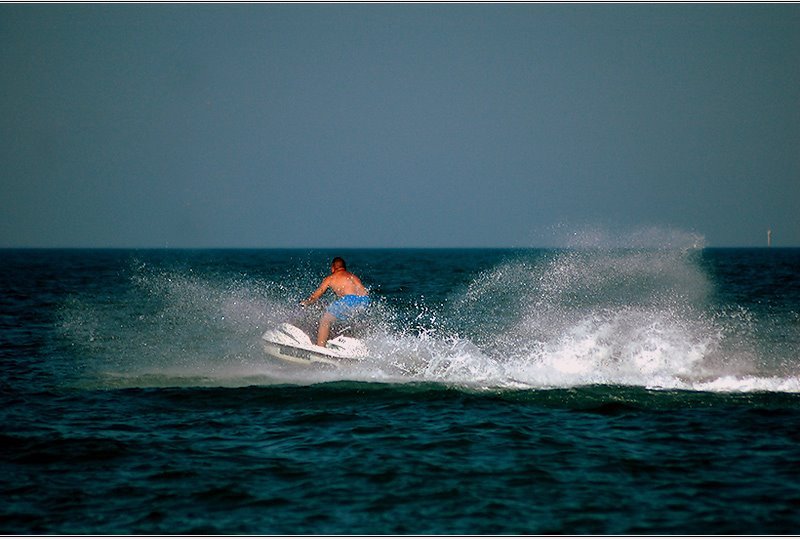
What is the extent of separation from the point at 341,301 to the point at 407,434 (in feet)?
14.6

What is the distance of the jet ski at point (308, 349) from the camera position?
15.0 metres

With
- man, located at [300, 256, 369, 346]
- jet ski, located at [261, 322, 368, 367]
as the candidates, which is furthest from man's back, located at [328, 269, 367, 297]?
jet ski, located at [261, 322, 368, 367]

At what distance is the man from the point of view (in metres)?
15.0

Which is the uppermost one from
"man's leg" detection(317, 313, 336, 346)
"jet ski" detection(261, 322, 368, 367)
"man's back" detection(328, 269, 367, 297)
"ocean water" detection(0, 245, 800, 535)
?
"man's back" detection(328, 269, 367, 297)

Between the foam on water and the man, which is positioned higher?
the man

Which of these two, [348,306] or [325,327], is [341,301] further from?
[325,327]

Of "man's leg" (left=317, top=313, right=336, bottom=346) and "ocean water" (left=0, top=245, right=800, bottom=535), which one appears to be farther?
"man's leg" (left=317, top=313, right=336, bottom=346)

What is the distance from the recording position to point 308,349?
15086 mm

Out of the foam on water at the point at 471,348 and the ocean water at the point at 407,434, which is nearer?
the ocean water at the point at 407,434

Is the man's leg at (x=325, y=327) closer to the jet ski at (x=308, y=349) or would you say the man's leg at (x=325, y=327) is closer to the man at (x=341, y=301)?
the man at (x=341, y=301)

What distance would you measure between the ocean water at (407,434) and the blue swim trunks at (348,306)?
595mm

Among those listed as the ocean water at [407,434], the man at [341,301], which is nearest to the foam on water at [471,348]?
the ocean water at [407,434]

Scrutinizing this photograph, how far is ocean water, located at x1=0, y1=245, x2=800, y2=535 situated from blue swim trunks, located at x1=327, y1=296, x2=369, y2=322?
595mm

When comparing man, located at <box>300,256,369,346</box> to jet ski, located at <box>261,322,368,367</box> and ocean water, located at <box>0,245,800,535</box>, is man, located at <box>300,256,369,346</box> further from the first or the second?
ocean water, located at <box>0,245,800,535</box>
